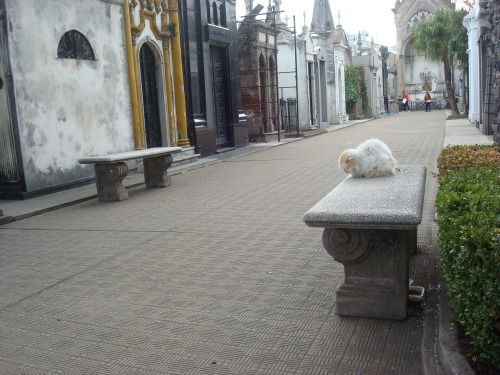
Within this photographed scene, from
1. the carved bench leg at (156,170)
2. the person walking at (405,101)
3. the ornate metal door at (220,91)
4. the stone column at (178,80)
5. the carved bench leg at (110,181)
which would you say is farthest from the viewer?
the person walking at (405,101)

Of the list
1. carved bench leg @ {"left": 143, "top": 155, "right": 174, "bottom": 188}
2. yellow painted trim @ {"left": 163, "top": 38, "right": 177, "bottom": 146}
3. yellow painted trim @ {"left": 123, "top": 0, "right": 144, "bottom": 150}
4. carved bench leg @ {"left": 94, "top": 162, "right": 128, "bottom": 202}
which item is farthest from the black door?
carved bench leg @ {"left": 94, "top": 162, "right": 128, "bottom": 202}

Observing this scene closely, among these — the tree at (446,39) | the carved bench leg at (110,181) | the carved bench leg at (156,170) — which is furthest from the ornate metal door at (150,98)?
the tree at (446,39)

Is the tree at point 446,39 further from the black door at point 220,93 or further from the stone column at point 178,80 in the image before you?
the stone column at point 178,80

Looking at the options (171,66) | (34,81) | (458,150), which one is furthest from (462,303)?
(171,66)

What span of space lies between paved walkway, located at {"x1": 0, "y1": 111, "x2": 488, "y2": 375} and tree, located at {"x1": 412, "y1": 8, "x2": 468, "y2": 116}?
24238 mm

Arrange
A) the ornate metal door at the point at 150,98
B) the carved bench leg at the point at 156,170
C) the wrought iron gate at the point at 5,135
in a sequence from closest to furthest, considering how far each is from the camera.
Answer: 1. the wrought iron gate at the point at 5,135
2. the carved bench leg at the point at 156,170
3. the ornate metal door at the point at 150,98

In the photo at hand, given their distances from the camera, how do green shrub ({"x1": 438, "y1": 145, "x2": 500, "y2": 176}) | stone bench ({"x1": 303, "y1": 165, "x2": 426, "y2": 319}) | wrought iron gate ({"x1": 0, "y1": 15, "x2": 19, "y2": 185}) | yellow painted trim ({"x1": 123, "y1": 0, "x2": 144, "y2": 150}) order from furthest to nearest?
yellow painted trim ({"x1": 123, "y1": 0, "x2": 144, "y2": 150})
wrought iron gate ({"x1": 0, "y1": 15, "x2": 19, "y2": 185})
green shrub ({"x1": 438, "y1": 145, "x2": 500, "y2": 176})
stone bench ({"x1": 303, "y1": 165, "x2": 426, "y2": 319})

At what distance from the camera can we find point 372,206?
393cm

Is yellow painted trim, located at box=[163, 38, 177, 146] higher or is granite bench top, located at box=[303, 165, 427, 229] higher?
yellow painted trim, located at box=[163, 38, 177, 146]

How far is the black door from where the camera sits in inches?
703

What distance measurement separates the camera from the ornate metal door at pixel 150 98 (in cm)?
1445

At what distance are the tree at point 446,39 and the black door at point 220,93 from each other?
16.3m

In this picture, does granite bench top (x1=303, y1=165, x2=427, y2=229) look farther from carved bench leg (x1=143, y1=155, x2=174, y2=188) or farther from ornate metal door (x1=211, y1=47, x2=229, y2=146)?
ornate metal door (x1=211, y1=47, x2=229, y2=146)

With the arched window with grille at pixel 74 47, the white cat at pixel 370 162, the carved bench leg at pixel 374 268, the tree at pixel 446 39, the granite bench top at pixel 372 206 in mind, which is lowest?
the carved bench leg at pixel 374 268
